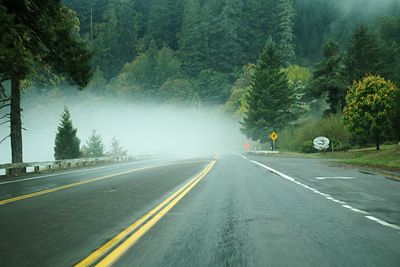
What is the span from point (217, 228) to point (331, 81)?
6063 cm

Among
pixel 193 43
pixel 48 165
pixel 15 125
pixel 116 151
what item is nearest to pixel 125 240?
pixel 15 125

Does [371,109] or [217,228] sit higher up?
[371,109]

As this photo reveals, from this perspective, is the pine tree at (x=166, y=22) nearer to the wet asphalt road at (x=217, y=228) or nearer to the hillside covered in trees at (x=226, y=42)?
the hillside covered in trees at (x=226, y=42)

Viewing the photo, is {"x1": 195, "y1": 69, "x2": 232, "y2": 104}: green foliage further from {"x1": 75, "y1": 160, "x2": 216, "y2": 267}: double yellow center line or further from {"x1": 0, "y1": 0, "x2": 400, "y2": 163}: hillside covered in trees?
{"x1": 75, "y1": 160, "x2": 216, "y2": 267}: double yellow center line

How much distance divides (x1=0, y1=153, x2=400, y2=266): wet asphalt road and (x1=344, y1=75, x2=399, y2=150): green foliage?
29.8 metres

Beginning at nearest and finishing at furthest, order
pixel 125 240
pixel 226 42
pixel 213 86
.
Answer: pixel 125 240, pixel 213 86, pixel 226 42

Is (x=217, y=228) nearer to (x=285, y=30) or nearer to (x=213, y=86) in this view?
(x=213, y=86)

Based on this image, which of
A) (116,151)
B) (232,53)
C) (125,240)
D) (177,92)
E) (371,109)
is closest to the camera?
(125,240)

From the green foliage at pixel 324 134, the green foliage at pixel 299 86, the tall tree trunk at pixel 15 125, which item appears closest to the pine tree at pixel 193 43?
the green foliage at pixel 299 86

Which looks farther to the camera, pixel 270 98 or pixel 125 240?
pixel 270 98

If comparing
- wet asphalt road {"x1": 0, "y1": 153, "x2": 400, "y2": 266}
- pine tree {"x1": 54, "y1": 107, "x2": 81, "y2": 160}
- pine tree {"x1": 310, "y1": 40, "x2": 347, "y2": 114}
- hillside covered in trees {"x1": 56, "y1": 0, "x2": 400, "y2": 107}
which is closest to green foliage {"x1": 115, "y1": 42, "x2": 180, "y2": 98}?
hillside covered in trees {"x1": 56, "y1": 0, "x2": 400, "y2": 107}

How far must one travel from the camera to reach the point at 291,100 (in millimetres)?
72875

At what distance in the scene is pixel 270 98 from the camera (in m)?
72.2

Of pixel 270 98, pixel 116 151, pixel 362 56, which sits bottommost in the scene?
pixel 116 151
